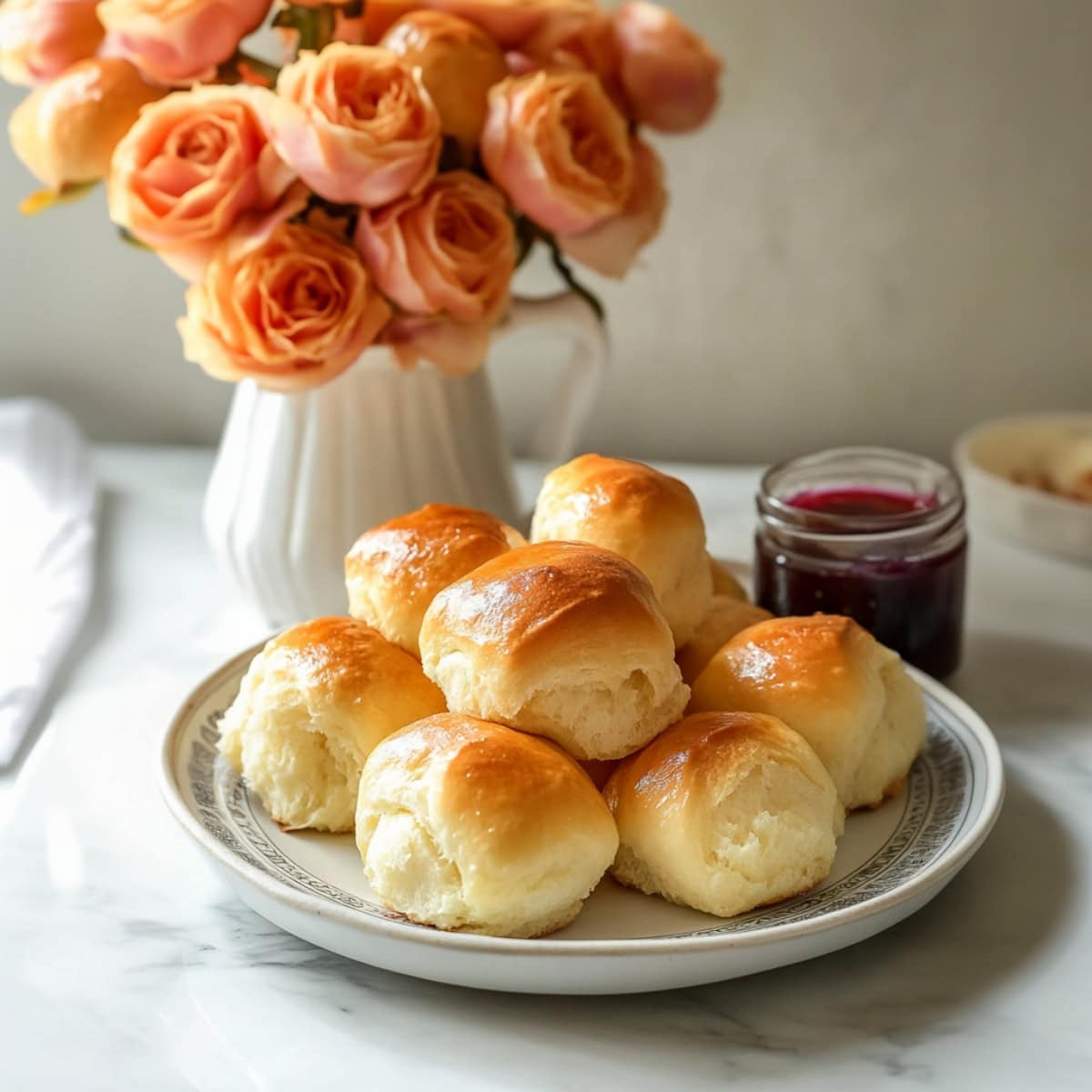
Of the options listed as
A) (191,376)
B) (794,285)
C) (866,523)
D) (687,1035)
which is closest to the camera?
(687,1035)

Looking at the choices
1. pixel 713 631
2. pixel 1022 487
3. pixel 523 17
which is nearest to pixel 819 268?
pixel 1022 487

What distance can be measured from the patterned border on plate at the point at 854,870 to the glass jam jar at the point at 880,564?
4.1 inches

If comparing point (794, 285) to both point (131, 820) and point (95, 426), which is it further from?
point (131, 820)

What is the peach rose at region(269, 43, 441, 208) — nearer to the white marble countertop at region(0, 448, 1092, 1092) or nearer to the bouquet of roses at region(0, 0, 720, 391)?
the bouquet of roses at region(0, 0, 720, 391)

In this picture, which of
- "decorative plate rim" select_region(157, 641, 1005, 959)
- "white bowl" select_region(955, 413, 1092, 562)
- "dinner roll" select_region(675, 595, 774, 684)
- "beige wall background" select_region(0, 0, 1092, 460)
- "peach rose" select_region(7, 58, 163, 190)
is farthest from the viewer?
"beige wall background" select_region(0, 0, 1092, 460)

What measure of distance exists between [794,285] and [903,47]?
26 cm

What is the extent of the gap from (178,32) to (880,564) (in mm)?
624

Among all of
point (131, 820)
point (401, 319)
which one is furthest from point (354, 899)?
point (401, 319)

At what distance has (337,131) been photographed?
39.0 inches

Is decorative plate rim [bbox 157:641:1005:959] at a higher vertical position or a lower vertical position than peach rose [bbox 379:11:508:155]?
lower

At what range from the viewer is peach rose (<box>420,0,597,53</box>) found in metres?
1.13

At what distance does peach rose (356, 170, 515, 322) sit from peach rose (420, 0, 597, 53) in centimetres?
13

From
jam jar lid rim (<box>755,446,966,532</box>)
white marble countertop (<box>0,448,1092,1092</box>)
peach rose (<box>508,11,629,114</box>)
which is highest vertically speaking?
peach rose (<box>508,11,629,114</box>)

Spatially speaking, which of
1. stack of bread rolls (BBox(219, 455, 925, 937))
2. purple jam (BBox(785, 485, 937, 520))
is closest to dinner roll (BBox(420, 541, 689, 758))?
stack of bread rolls (BBox(219, 455, 925, 937))
